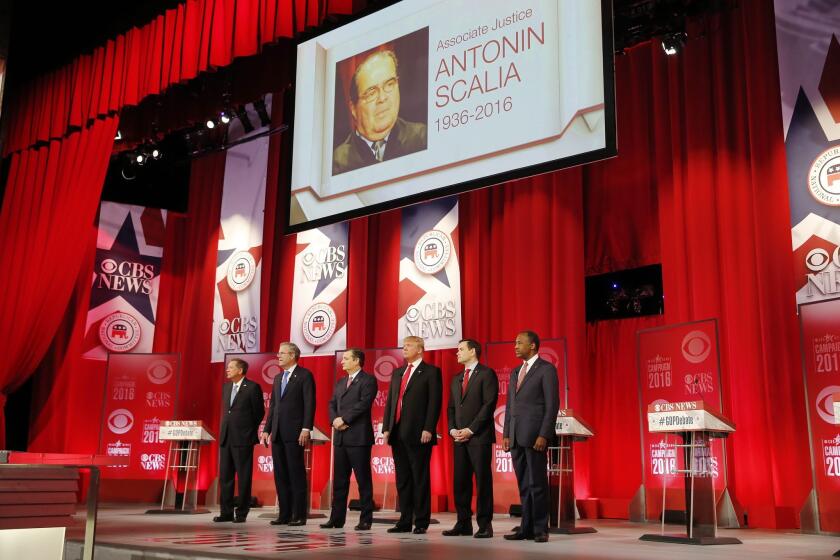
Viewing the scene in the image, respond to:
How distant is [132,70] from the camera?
26.7 ft

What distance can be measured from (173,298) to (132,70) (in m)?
3.62

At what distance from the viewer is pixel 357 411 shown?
5539mm

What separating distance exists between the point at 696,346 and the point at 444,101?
2.54 metres

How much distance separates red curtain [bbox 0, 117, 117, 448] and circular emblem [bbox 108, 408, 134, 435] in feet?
3.41

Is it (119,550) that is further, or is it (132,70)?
(132,70)

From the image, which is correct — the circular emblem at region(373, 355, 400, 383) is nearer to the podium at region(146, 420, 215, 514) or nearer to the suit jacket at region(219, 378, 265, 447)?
the podium at region(146, 420, 215, 514)

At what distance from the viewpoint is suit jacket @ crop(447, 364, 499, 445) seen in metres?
5.02

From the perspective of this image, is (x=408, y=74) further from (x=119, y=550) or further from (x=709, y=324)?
(x=119, y=550)

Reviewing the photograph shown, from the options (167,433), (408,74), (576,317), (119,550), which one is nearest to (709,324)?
(576,317)

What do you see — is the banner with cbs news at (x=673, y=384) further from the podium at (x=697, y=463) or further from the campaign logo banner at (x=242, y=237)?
the campaign logo banner at (x=242, y=237)

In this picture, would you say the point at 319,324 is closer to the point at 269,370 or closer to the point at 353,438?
the point at 269,370

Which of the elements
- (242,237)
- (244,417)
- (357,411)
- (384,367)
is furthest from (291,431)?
(242,237)

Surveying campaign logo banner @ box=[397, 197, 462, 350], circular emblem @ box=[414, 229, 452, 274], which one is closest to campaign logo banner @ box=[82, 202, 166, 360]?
campaign logo banner @ box=[397, 197, 462, 350]

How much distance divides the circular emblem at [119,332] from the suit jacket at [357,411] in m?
5.64
